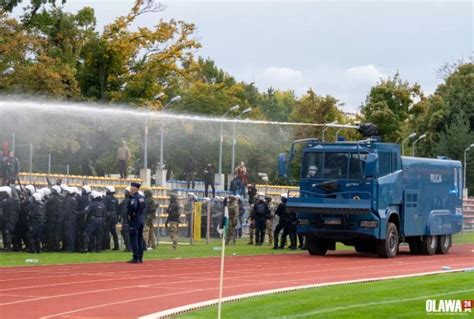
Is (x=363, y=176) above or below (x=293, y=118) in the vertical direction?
below

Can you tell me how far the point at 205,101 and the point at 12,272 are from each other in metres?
48.2

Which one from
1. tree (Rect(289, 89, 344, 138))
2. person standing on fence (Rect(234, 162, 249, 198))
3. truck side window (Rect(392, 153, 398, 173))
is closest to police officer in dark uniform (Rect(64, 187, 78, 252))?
truck side window (Rect(392, 153, 398, 173))

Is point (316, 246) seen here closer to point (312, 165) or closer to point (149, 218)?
point (312, 165)

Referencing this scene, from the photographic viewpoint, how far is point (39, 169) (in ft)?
146

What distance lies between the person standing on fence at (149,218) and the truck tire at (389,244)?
6.86m

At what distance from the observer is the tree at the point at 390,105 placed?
86.9m

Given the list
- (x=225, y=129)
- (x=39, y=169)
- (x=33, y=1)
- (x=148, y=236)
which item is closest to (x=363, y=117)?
(x=225, y=129)

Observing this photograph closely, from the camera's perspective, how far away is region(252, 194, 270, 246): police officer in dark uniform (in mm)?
39625

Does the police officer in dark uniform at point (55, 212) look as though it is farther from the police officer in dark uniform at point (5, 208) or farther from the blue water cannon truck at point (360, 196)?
the blue water cannon truck at point (360, 196)

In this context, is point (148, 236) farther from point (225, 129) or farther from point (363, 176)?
point (225, 129)

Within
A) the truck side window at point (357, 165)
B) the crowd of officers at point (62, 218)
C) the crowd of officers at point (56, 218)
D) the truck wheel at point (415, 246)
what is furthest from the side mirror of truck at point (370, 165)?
the crowd of officers at point (56, 218)

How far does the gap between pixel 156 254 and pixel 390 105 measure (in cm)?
6192

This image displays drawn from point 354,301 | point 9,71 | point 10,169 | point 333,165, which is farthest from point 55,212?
point 354,301

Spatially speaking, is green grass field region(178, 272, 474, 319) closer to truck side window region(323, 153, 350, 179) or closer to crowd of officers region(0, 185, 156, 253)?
truck side window region(323, 153, 350, 179)
